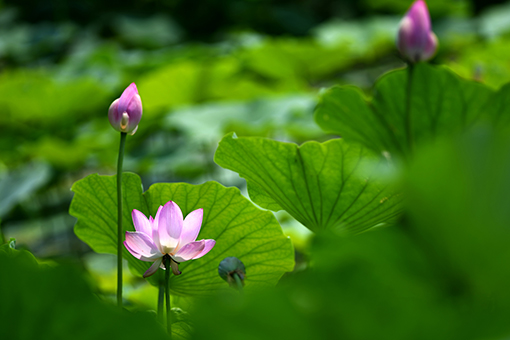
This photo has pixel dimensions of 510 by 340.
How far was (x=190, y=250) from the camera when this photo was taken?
0.20 meters

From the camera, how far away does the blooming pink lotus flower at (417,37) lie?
1.11ft

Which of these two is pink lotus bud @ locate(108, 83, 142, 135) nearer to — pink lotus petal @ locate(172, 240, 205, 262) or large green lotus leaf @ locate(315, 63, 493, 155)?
pink lotus petal @ locate(172, 240, 205, 262)

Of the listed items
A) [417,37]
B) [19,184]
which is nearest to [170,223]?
[417,37]

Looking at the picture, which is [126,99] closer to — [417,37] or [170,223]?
[170,223]

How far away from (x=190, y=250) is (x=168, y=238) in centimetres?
1

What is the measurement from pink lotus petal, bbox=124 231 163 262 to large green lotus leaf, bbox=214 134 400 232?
8 cm

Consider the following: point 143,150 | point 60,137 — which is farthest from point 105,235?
point 60,137

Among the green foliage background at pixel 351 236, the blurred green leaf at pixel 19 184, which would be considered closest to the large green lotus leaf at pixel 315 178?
the green foliage background at pixel 351 236

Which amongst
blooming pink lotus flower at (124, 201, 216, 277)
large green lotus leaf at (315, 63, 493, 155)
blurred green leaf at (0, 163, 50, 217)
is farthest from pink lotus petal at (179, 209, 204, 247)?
blurred green leaf at (0, 163, 50, 217)

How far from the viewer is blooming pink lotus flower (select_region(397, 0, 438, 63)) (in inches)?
13.3

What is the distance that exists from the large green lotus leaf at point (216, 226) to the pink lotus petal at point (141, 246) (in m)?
0.04

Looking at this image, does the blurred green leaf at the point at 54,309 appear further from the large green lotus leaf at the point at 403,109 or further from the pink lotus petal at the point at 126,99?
the large green lotus leaf at the point at 403,109

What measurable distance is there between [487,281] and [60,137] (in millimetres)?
1785

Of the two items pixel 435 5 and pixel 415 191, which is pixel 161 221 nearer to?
pixel 415 191
